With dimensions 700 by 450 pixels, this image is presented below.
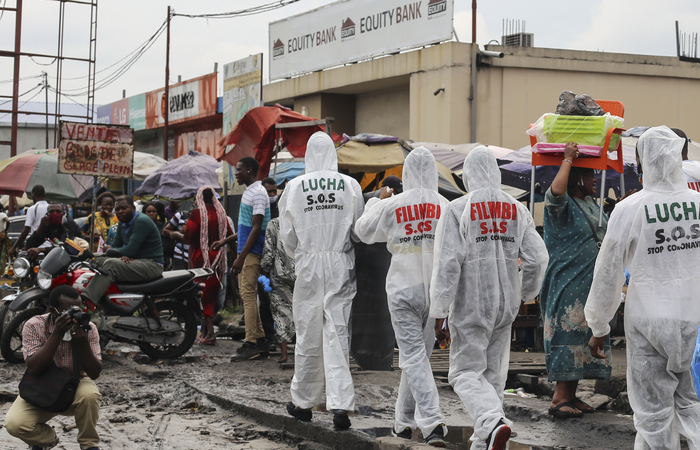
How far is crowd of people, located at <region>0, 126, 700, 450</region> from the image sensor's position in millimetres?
4102

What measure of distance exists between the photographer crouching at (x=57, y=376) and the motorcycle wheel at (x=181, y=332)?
426cm

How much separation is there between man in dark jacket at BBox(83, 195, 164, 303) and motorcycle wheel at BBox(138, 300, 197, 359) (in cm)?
42

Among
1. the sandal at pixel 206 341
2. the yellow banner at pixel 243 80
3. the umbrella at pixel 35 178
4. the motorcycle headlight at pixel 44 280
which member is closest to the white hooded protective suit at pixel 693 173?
the motorcycle headlight at pixel 44 280

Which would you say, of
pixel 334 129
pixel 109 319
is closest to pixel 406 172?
pixel 109 319

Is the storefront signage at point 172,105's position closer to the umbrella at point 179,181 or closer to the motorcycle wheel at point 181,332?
the umbrella at point 179,181

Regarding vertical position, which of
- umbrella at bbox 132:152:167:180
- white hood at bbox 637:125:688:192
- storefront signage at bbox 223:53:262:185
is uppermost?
storefront signage at bbox 223:53:262:185

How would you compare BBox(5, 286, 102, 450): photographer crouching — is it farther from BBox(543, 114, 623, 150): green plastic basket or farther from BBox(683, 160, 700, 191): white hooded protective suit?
BBox(683, 160, 700, 191): white hooded protective suit

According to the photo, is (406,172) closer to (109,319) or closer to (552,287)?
(552,287)

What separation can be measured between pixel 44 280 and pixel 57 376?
391 cm

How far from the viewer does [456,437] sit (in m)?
5.67

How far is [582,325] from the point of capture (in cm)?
578

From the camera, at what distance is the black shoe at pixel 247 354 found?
9.19m

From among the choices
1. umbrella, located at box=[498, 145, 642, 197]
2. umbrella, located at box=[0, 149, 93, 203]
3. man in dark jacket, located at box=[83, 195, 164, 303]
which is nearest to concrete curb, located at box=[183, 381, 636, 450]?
man in dark jacket, located at box=[83, 195, 164, 303]

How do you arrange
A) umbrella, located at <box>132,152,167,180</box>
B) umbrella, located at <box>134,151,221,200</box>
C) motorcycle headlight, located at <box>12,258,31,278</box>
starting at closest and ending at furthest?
motorcycle headlight, located at <box>12,258,31,278</box>, umbrella, located at <box>134,151,221,200</box>, umbrella, located at <box>132,152,167,180</box>
